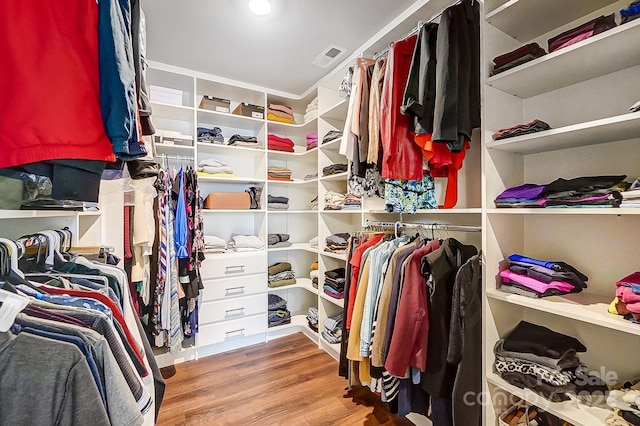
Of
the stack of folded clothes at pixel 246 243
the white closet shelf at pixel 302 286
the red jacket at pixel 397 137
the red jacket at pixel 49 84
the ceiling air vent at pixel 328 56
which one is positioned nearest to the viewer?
the red jacket at pixel 49 84

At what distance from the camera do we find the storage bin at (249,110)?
2.70 m

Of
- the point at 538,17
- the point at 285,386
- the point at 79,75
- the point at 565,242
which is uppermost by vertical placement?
the point at 538,17

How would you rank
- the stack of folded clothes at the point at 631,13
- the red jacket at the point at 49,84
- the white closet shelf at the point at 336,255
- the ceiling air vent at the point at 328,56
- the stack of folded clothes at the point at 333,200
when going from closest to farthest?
the red jacket at the point at 49,84, the stack of folded clothes at the point at 631,13, the ceiling air vent at the point at 328,56, the white closet shelf at the point at 336,255, the stack of folded clothes at the point at 333,200

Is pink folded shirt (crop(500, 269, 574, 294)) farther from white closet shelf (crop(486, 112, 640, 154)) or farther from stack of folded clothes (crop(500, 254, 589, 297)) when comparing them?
white closet shelf (crop(486, 112, 640, 154))

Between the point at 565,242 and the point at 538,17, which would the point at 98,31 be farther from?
the point at 565,242

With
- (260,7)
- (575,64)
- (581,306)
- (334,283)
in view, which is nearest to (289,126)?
(260,7)

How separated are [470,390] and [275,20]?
2275 mm

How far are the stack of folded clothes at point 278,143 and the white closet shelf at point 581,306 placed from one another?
2249 mm

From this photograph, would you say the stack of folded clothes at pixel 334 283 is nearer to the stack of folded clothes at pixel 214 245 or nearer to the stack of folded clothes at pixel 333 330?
the stack of folded clothes at pixel 333 330

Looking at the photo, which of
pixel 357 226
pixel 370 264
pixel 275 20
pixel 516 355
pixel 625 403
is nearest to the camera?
pixel 625 403

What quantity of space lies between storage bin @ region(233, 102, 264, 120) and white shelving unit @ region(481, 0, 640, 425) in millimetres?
1987

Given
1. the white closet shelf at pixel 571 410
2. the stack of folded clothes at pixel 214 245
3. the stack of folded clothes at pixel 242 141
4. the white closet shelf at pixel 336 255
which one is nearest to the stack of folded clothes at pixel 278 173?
the stack of folded clothes at pixel 242 141

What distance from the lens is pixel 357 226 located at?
2775 mm

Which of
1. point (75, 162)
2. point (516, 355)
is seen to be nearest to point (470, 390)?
point (516, 355)
